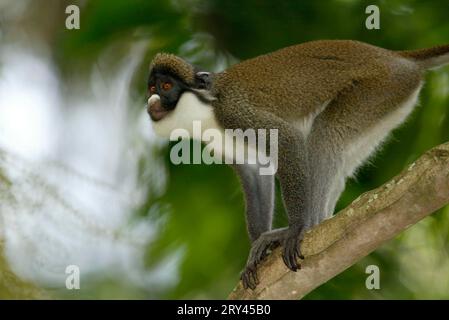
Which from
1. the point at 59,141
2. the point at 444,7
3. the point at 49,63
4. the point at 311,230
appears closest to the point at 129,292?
the point at 59,141

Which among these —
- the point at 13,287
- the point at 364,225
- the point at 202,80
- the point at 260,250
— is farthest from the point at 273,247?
the point at 13,287

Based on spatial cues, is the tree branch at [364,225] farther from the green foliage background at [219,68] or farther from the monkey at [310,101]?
the green foliage background at [219,68]

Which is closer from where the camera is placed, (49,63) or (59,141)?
(59,141)

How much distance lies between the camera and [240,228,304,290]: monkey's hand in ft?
19.4

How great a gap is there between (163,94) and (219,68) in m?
2.22

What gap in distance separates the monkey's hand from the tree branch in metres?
0.06

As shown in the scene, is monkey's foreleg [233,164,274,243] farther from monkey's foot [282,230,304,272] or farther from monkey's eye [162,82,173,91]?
monkey's foot [282,230,304,272]

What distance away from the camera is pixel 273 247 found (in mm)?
6492

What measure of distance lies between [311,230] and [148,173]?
149 inches

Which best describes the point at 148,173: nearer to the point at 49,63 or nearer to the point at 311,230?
the point at 49,63

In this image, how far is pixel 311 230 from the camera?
5.90 meters

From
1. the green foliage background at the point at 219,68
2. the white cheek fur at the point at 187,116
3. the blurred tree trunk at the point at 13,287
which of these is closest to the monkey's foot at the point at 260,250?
the white cheek fur at the point at 187,116

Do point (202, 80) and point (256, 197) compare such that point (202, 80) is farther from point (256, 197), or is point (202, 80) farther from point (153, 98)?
point (256, 197)

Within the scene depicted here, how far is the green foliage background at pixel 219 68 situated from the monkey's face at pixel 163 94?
1998 mm
